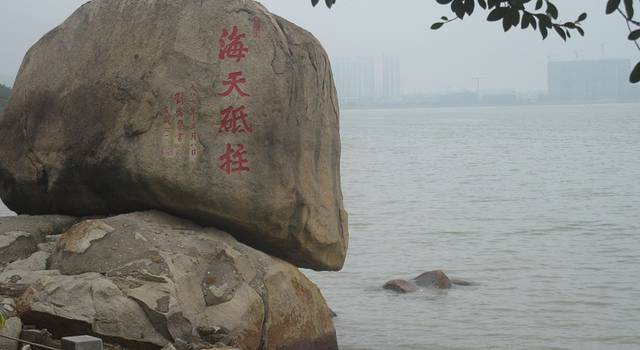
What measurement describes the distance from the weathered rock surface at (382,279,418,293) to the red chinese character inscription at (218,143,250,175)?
507 cm

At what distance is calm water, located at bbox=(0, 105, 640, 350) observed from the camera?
32.3 feet

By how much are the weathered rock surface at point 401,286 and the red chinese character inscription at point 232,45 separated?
5.21 m

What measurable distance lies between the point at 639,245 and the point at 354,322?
7.25 m

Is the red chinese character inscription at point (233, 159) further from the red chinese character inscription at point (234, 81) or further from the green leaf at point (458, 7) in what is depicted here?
the green leaf at point (458, 7)

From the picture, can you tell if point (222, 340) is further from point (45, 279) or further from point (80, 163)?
point (80, 163)

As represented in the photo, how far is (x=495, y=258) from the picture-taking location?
14523 mm

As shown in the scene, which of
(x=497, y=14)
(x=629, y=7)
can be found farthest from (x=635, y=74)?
(x=497, y=14)

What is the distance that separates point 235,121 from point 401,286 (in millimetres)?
5198

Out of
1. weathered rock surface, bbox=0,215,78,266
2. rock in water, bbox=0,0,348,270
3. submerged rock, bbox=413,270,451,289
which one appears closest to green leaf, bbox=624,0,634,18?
A: rock in water, bbox=0,0,348,270

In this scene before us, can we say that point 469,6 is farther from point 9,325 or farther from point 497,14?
point 9,325

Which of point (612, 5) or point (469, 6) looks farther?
point (469, 6)

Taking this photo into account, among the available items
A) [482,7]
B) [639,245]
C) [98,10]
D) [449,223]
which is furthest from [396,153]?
[482,7]

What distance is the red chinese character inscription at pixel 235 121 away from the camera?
22.7 feet

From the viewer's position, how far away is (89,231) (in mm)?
6531
